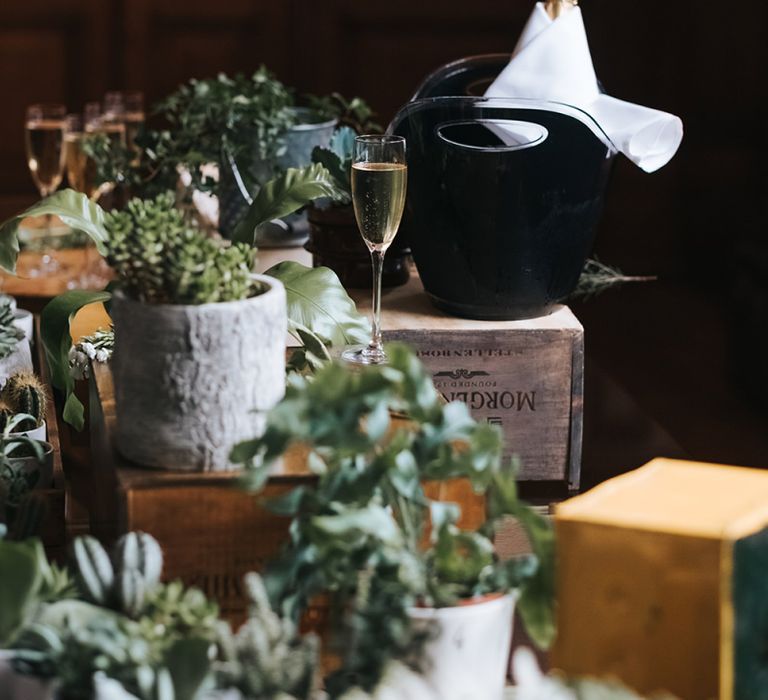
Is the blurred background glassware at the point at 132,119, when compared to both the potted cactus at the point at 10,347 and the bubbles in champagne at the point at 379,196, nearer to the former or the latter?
the potted cactus at the point at 10,347

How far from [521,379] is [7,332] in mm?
553

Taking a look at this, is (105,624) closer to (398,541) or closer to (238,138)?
(398,541)

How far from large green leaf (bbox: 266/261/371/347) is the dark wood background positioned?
9.28 ft

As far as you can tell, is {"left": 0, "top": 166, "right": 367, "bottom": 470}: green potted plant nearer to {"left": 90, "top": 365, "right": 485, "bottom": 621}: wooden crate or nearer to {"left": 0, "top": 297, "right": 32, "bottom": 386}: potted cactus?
{"left": 90, "top": 365, "right": 485, "bottom": 621}: wooden crate

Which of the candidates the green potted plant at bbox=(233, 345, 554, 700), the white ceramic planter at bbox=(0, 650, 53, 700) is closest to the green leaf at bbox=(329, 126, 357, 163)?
the green potted plant at bbox=(233, 345, 554, 700)

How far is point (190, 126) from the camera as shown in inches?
75.4

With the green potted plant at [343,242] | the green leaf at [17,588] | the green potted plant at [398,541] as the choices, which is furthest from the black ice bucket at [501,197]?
the green leaf at [17,588]

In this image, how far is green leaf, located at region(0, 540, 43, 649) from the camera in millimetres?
746

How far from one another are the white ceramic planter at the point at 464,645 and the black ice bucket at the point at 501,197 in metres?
0.63

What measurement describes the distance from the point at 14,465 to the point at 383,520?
1.40 ft

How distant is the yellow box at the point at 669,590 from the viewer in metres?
0.73

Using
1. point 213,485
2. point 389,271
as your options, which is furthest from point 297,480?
point 389,271

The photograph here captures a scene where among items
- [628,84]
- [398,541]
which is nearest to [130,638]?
[398,541]

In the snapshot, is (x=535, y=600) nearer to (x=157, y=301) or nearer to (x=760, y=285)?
(x=157, y=301)
